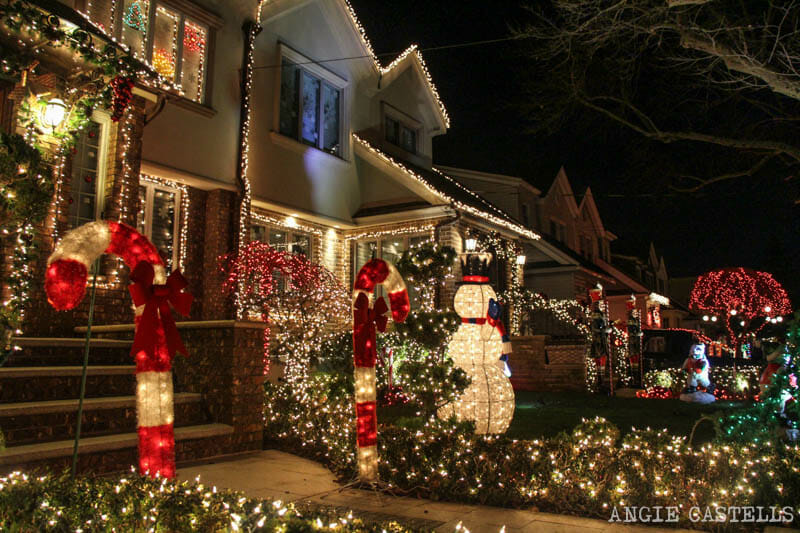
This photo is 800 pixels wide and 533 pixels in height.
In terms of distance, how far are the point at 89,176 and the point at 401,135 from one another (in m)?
10.7

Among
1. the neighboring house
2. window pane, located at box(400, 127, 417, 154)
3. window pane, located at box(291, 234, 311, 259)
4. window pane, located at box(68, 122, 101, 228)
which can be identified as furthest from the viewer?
the neighboring house

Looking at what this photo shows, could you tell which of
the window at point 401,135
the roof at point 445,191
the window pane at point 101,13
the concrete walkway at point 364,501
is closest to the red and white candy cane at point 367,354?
the concrete walkway at point 364,501

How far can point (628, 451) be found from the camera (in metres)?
5.30

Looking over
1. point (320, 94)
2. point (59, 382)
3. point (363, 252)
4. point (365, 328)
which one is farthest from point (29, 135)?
point (363, 252)

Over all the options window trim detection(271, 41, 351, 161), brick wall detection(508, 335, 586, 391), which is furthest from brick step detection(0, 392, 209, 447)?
brick wall detection(508, 335, 586, 391)

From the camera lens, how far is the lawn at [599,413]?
30.7ft

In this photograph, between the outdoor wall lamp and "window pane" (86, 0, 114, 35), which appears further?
"window pane" (86, 0, 114, 35)

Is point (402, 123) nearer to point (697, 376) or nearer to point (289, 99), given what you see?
point (289, 99)

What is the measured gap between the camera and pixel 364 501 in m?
5.55

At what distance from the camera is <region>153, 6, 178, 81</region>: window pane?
37.8 feet

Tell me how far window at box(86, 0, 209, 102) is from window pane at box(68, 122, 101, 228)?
204 cm

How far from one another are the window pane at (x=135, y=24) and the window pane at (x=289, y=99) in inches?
140

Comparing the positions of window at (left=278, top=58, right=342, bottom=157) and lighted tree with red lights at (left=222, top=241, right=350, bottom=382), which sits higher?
window at (left=278, top=58, right=342, bottom=157)

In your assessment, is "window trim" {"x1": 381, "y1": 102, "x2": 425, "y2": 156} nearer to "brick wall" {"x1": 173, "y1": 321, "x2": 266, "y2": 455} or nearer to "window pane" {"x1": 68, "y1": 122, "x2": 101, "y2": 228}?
"window pane" {"x1": 68, "y1": 122, "x2": 101, "y2": 228}
